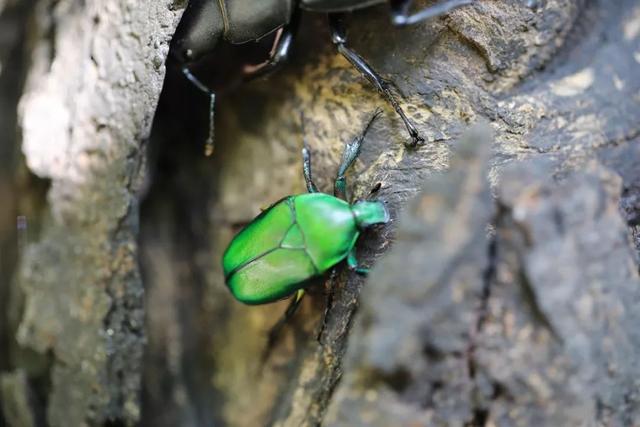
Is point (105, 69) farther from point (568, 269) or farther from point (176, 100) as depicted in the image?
point (568, 269)

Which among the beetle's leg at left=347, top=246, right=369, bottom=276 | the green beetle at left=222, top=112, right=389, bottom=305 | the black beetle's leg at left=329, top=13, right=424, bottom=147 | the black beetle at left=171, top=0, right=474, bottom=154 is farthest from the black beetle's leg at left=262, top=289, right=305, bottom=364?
the black beetle at left=171, top=0, right=474, bottom=154

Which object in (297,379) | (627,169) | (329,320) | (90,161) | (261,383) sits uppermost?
(627,169)

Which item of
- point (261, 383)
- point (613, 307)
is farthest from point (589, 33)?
point (261, 383)

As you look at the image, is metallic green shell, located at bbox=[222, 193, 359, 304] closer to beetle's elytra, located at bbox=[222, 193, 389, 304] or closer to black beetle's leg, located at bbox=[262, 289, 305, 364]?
beetle's elytra, located at bbox=[222, 193, 389, 304]

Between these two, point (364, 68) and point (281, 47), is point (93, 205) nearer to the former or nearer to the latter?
point (281, 47)

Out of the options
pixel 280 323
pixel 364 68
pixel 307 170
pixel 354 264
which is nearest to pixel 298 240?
pixel 354 264

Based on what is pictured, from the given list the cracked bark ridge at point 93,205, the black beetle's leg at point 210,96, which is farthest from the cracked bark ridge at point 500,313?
the black beetle's leg at point 210,96

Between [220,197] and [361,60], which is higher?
[361,60]
